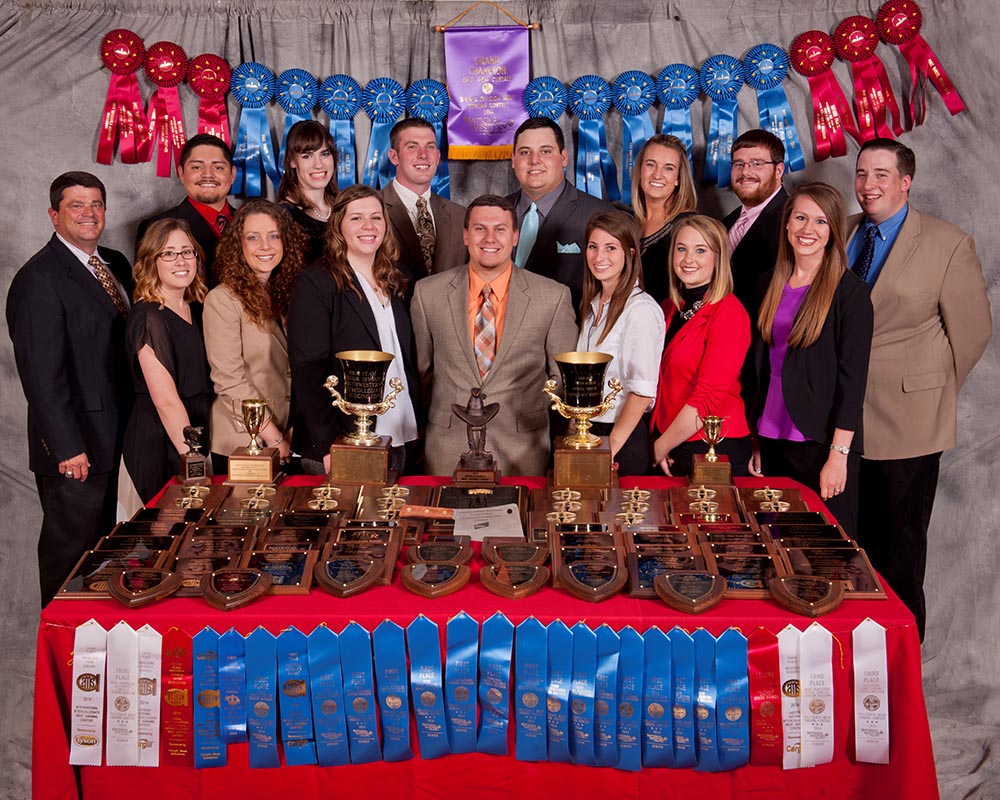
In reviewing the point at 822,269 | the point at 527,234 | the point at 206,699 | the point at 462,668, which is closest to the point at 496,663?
the point at 462,668

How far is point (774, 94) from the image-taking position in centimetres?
480

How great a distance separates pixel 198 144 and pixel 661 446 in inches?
95.8

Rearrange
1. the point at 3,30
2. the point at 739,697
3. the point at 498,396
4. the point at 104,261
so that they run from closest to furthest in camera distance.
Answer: the point at 739,697, the point at 498,396, the point at 104,261, the point at 3,30

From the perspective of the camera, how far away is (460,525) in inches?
113

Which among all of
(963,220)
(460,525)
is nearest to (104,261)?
(460,525)

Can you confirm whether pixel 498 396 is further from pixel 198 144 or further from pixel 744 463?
pixel 198 144

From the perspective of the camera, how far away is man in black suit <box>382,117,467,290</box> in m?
4.47

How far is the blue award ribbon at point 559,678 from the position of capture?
7.75 feet

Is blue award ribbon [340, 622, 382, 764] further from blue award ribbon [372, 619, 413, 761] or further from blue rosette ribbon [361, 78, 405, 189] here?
blue rosette ribbon [361, 78, 405, 189]

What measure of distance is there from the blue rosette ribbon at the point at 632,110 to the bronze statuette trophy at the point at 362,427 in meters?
2.11

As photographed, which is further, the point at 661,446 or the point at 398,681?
the point at 661,446

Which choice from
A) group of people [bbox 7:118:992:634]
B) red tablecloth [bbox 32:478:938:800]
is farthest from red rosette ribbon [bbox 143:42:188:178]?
red tablecloth [bbox 32:478:938:800]

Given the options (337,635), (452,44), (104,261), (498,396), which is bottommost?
(337,635)

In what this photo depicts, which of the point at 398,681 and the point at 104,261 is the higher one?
the point at 104,261
